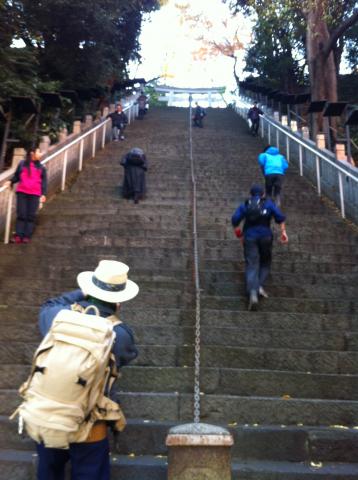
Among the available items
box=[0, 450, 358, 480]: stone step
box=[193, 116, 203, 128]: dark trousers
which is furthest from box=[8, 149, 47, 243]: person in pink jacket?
box=[193, 116, 203, 128]: dark trousers

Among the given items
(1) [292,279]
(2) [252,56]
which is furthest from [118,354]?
(2) [252,56]

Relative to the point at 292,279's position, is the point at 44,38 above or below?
above

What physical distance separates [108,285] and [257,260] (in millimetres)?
3366

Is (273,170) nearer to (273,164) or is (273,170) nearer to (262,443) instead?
(273,164)

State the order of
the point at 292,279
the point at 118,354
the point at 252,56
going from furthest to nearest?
the point at 252,56 → the point at 292,279 → the point at 118,354

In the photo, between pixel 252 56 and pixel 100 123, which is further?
pixel 252 56

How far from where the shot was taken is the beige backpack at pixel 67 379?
2.42 m

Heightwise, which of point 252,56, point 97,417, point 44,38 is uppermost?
point 252,56

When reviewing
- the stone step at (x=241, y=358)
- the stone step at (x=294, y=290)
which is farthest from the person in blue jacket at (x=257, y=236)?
the stone step at (x=241, y=358)

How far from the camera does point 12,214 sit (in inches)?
339

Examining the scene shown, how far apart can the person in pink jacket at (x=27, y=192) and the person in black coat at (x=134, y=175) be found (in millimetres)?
2487

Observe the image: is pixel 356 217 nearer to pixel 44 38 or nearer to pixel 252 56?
pixel 44 38

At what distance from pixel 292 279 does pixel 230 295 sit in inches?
36.0

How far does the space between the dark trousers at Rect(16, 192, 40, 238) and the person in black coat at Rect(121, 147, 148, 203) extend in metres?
2.57
